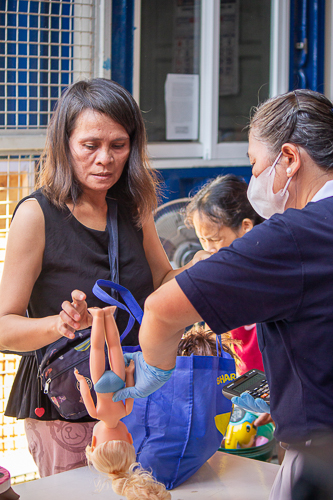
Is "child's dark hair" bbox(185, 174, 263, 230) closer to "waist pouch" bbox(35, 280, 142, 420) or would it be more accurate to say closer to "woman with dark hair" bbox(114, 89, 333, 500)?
"waist pouch" bbox(35, 280, 142, 420)

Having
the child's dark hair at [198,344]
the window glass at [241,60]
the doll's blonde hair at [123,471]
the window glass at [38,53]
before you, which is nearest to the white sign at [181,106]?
the window glass at [241,60]

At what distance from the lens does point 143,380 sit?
1.05 m

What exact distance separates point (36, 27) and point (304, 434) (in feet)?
7.41

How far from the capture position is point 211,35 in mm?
3045

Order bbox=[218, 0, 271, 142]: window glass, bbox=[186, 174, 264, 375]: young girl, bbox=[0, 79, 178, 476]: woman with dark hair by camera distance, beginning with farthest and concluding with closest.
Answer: bbox=[218, 0, 271, 142]: window glass
bbox=[186, 174, 264, 375]: young girl
bbox=[0, 79, 178, 476]: woman with dark hair

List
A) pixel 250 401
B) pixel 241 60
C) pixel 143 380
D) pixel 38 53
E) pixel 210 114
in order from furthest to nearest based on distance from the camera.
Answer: pixel 241 60
pixel 210 114
pixel 38 53
pixel 250 401
pixel 143 380

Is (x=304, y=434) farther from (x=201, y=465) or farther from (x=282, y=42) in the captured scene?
(x=282, y=42)

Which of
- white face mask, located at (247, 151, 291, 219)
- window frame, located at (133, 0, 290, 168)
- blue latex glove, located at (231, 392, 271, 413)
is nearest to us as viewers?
white face mask, located at (247, 151, 291, 219)

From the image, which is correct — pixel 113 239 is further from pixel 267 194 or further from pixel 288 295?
pixel 288 295

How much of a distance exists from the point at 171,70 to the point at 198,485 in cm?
250

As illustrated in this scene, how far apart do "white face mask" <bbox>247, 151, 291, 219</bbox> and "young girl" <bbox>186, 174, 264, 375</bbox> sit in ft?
2.89

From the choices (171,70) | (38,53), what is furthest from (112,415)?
(171,70)

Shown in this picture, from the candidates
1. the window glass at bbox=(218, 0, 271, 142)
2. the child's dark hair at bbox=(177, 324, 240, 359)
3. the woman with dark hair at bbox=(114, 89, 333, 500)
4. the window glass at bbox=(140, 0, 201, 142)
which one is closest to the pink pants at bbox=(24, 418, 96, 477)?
the child's dark hair at bbox=(177, 324, 240, 359)

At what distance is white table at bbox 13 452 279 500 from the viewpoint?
124 centimetres
